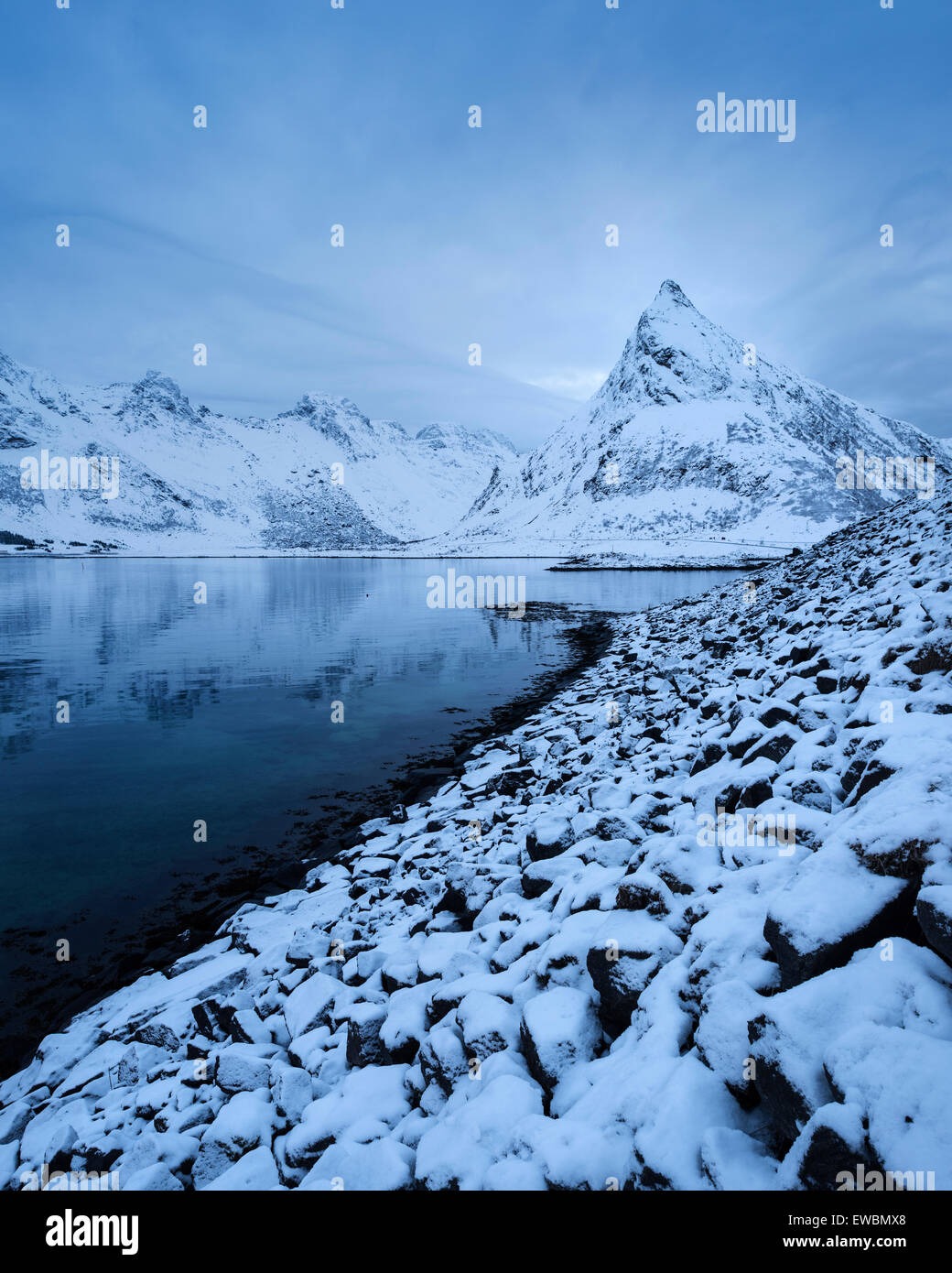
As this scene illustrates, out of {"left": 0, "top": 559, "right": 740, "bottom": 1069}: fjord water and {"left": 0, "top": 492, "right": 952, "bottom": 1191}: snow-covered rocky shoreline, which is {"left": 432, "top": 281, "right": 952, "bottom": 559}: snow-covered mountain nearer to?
{"left": 0, "top": 559, "right": 740, "bottom": 1069}: fjord water

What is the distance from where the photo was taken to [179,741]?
14.6 meters

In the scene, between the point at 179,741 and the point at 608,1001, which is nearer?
the point at 608,1001

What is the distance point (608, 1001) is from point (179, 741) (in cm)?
1326

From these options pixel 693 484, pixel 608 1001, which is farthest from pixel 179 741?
pixel 693 484

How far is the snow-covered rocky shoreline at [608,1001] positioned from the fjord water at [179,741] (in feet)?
5.73

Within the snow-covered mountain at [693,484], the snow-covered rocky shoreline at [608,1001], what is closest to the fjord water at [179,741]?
the snow-covered rocky shoreline at [608,1001]

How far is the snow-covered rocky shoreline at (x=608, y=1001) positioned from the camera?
9.26 feet

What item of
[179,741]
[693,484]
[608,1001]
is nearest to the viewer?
[608,1001]

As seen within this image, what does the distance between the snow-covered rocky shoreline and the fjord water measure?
1.75 m

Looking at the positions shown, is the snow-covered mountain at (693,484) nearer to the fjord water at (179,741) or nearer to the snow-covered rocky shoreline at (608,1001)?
the fjord water at (179,741)

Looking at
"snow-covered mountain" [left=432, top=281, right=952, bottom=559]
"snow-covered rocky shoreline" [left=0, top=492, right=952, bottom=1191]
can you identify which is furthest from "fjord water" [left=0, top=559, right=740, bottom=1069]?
"snow-covered mountain" [left=432, top=281, right=952, bottom=559]

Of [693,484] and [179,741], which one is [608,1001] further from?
[693,484]

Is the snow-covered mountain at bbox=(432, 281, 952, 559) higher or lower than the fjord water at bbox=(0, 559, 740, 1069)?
higher

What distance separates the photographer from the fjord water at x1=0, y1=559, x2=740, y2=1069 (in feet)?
26.9
